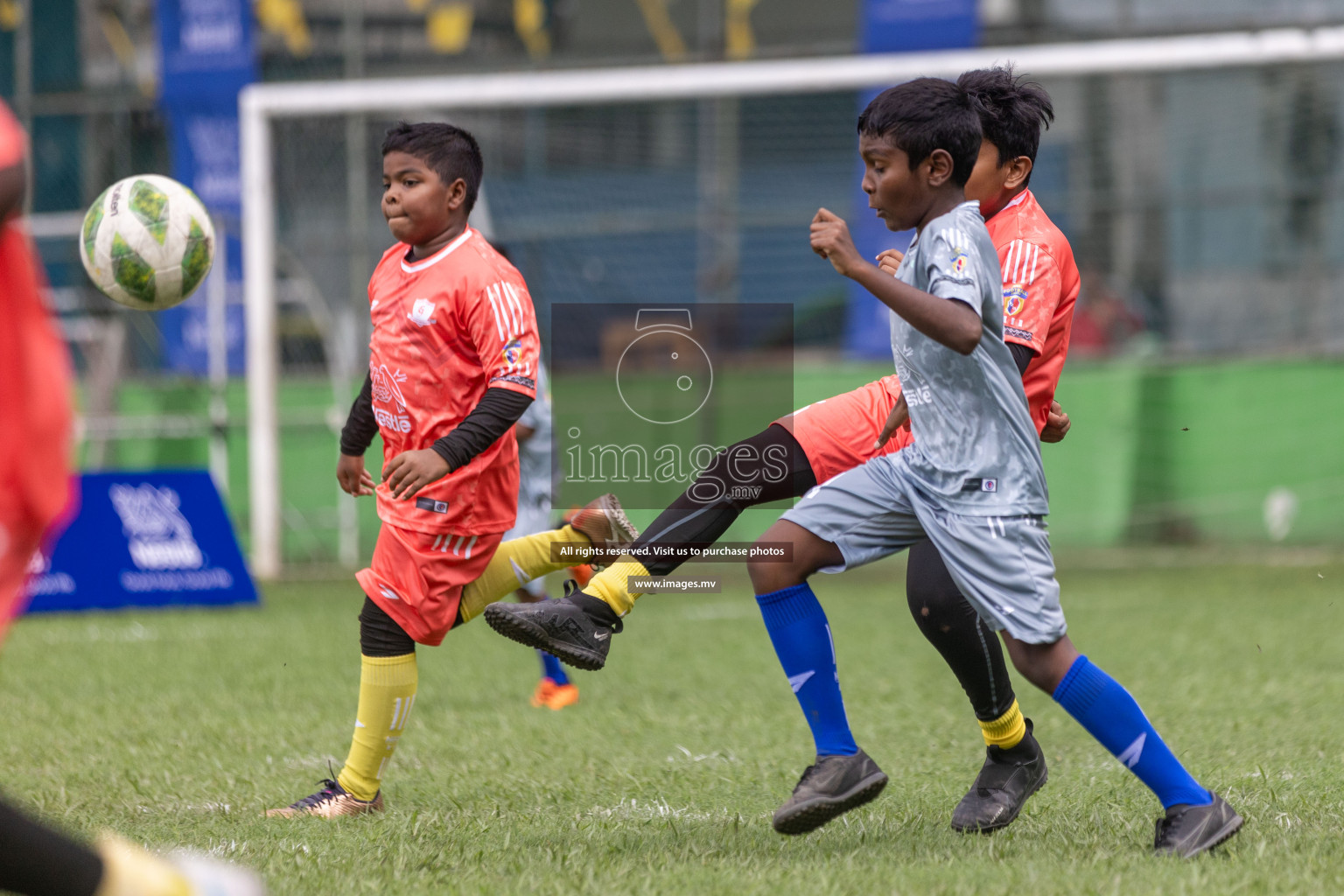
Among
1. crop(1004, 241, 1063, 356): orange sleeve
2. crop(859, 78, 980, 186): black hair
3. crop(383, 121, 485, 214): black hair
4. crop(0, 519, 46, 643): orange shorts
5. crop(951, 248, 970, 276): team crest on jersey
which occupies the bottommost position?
crop(0, 519, 46, 643): orange shorts

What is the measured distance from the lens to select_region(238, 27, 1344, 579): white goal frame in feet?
31.1

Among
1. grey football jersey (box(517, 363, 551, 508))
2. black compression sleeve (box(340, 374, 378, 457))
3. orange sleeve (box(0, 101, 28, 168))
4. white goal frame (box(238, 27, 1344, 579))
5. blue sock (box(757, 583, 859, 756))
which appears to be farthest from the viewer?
white goal frame (box(238, 27, 1344, 579))

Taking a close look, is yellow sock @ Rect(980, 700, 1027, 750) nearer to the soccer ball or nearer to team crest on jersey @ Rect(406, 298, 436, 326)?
team crest on jersey @ Rect(406, 298, 436, 326)

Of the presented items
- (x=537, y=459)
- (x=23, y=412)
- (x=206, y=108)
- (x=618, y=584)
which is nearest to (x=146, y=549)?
(x=537, y=459)

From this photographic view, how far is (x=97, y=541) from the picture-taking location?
29.3 feet

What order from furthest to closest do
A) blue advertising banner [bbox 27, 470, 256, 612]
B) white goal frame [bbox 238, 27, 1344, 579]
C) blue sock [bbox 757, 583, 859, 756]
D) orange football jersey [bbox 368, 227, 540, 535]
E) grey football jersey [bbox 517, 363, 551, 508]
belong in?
white goal frame [bbox 238, 27, 1344, 579]
blue advertising banner [bbox 27, 470, 256, 612]
grey football jersey [bbox 517, 363, 551, 508]
orange football jersey [bbox 368, 227, 540, 535]
blue sock [bbox 757, 583, 859, 756]

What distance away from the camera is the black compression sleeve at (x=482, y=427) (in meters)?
3.63

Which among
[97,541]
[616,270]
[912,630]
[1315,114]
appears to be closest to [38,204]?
[616,270]

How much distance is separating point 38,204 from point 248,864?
49.9 feet

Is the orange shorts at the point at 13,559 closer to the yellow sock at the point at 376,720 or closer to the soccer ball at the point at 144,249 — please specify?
the yellow sock at the point at 376,720

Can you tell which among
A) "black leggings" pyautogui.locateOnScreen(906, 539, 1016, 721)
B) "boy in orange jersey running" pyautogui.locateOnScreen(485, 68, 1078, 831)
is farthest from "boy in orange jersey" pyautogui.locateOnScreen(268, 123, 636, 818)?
"black leggings" pyautogui.locateOnScreen(906, 539, 1016, 721)

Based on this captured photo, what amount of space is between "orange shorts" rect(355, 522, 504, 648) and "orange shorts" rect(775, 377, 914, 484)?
912 mm

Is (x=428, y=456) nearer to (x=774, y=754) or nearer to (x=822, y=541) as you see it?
(x=822, y=541)

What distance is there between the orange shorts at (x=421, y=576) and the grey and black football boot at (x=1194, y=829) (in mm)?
1858
